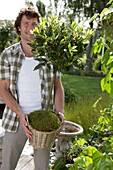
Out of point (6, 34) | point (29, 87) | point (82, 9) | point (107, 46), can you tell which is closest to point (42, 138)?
point (29, 87)

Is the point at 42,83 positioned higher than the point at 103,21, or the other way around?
the point at 103,21

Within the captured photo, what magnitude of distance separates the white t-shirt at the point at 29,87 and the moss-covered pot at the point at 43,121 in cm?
15

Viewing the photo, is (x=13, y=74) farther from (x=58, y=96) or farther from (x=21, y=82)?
(x=58, y=96)

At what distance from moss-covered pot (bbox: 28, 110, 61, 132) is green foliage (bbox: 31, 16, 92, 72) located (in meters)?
0.33

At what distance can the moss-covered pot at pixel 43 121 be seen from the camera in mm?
1953

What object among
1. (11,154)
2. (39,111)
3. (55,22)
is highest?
(55,22)

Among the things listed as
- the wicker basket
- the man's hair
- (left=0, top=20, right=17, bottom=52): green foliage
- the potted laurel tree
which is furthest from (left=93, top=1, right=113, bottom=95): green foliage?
(left=0, top=20, right=17, bottom=52): green foliage

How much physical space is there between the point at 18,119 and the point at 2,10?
11173 millimetres

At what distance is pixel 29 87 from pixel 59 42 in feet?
1.54

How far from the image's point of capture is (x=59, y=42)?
1.78 meters

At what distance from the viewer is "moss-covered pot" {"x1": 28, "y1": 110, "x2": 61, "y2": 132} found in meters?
1.95

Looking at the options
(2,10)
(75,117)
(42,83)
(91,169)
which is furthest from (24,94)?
(2,10)

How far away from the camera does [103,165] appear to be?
1.11 meters

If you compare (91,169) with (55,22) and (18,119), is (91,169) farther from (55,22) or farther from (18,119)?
(18,119)
